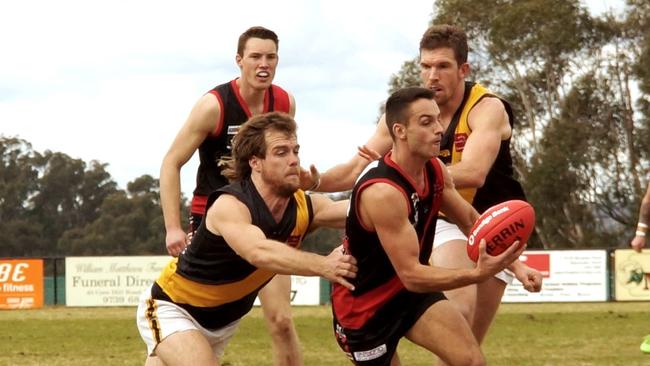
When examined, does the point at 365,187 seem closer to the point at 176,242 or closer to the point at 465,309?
the point at 465,309

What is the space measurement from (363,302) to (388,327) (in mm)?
210

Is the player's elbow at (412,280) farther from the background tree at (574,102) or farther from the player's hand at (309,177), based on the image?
the background tree at (574,102)

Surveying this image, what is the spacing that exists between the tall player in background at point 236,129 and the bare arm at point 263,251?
74.4 inches

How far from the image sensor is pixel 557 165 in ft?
198

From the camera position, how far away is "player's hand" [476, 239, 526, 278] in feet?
23.5

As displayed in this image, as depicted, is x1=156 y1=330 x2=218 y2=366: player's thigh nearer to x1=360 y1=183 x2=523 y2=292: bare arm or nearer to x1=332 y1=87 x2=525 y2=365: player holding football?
x1=332 y1=87 x2=525 y2=365: player holding football

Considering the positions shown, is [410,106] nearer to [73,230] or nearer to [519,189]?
[519,189]

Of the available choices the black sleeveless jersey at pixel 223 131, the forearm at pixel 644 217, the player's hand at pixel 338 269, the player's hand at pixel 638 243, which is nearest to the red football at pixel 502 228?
the player's hand at pixel 338 269

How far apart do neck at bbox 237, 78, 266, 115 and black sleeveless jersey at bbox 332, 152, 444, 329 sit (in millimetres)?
2175

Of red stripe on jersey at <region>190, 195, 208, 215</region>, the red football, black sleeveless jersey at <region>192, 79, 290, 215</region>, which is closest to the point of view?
the red football

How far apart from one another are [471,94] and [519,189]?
77 cm

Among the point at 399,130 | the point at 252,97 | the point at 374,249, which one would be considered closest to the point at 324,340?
the point at 252,97

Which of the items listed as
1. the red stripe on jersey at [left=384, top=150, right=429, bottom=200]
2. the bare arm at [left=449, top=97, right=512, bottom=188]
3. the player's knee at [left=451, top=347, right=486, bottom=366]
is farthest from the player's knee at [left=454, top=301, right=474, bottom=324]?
the red stripe on jersey at [left=384, top=150, right=429, bottom=200]

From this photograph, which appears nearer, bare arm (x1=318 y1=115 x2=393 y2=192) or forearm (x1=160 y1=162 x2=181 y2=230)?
bare arm (x1=318 y1=115 x2=393 y2=192)
